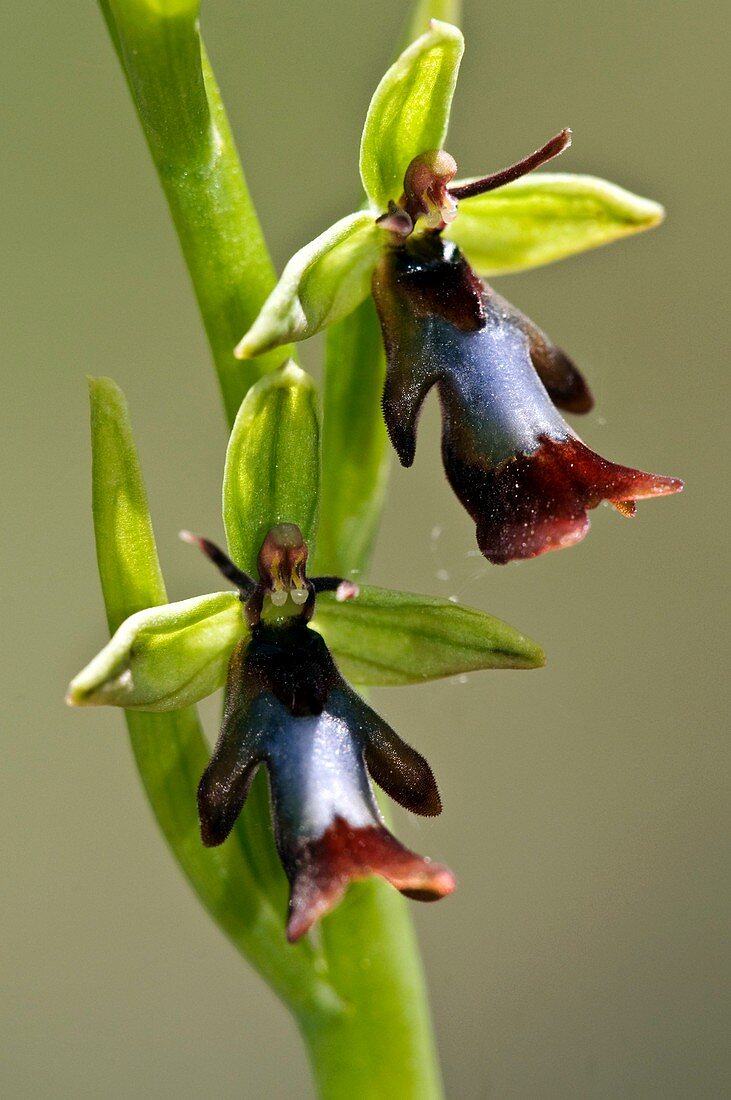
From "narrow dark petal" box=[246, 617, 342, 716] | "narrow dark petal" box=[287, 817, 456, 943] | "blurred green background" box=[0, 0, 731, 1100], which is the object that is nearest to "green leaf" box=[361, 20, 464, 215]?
"narrow dark petal" box=[246, 617, 342, 716]

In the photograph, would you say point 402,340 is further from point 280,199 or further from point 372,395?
point 280,199

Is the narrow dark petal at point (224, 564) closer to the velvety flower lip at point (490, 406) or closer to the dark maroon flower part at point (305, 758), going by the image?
the dark maroon flower part at point (305, 758)

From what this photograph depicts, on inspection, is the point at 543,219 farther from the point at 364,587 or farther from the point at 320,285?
the point at 364,587

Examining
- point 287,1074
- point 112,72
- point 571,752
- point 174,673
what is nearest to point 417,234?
point 174,673

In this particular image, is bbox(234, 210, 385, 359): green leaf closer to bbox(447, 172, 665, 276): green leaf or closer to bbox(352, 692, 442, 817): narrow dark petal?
bbox(447, 172, 665, 276): green leaf

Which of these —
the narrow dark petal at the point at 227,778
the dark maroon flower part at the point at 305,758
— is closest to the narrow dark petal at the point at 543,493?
the dark maroon flower part at the point at 305,758

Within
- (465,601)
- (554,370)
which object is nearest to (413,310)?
(554,370)
